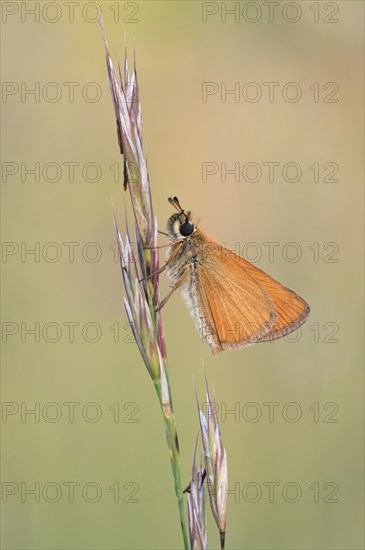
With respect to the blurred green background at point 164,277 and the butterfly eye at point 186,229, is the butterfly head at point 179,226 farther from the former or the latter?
the blurred green background at point 164,277

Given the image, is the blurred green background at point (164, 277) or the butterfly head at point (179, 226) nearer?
the butterfly head at point (179, 226)

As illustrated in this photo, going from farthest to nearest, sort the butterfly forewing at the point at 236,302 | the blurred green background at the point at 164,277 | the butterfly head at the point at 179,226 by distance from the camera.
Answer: the blurred green background at the point at 164,277, the butterfly forewing at the point at 236,302, the butterfly head at the point at 179,226

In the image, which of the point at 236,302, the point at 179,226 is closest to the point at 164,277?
the point at 236,302

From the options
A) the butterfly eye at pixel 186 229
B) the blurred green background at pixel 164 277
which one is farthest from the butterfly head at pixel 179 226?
the blurred green background at pixel 164 277

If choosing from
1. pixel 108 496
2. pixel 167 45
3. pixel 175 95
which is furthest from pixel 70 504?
pixel 167 45

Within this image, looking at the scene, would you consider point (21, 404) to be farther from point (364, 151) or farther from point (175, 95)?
point (364, 151)

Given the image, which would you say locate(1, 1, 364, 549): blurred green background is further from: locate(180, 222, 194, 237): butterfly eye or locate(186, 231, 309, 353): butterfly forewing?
locate(180, 222, 194, 237): butterfly eye
